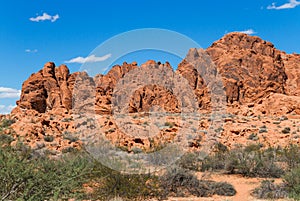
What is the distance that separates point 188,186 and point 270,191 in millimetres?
2706

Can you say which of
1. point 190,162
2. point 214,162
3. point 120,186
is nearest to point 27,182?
point 120,186

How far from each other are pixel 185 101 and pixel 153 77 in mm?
7285

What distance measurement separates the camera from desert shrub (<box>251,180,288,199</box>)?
39.3ft

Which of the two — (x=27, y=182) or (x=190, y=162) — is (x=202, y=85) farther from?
(x=27, y=182)

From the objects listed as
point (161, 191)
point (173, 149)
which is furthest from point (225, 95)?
point (161, 191)

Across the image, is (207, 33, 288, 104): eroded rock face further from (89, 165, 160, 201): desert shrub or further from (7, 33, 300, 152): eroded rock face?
(89, 165, 160, 201): desert shrub

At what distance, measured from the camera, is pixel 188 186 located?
1311 cm

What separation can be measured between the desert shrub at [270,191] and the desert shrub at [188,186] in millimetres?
886

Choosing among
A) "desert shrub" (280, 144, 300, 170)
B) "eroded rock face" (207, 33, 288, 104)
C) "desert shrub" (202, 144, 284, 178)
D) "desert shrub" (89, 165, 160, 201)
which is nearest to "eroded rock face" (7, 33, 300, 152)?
"eroded rock face" (207, 33, 288, 104)

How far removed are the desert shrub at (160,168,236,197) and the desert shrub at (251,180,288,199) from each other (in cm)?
89

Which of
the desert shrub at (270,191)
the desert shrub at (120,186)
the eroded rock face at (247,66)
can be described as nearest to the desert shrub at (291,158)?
the desert shrub at (270,191)

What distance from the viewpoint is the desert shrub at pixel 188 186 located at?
1284 cm

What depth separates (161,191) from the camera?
1211 cm

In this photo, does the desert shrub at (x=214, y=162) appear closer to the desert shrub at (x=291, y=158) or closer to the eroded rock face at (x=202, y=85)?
the desert shrub at (x=291, y=158)
